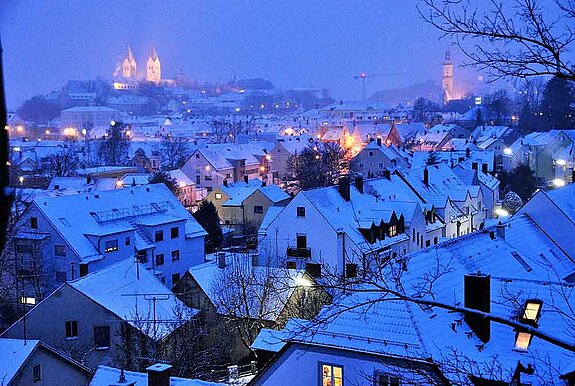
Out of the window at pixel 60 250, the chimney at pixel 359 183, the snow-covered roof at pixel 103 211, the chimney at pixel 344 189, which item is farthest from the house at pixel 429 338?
the chimney at pixel 359 183

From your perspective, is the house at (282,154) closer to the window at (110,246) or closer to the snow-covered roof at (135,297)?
the window at (110,246)

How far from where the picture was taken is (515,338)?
11727 millimetres

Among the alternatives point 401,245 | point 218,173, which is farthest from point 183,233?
point 218,173

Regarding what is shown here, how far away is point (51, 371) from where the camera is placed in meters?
15.6

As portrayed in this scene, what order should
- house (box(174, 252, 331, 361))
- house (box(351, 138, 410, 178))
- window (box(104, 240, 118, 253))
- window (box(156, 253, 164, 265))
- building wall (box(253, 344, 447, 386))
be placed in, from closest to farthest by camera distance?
building wall (box(253, 344, 447, 386))
house (box(174, 252, 331, 361))
window (box(104, 240, 118, 253))
window (box(156, 253, 164, 265))
house (box(351, 138, 410, 178))

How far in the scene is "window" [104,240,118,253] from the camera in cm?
2744

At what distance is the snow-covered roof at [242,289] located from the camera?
67.5 ft

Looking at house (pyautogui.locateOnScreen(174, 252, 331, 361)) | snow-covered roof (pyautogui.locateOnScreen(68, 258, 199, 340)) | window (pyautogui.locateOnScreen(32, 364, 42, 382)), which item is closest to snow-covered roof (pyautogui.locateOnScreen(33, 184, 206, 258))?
house (pyautogui.locateOnScreen(174, 252, 331, 361))

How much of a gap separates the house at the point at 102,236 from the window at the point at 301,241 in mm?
5688

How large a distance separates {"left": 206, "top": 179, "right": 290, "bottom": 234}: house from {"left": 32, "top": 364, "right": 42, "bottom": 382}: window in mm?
25496

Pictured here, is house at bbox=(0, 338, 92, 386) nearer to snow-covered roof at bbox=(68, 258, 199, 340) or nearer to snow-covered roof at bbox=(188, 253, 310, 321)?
snow-covered roof at bbox=(68, 258, 199, 340)

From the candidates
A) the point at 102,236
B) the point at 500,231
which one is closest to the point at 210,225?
the point at 102,236

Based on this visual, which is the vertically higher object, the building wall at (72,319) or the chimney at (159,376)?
the chimney at (159,376)

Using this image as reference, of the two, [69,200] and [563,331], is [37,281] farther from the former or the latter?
[563,331]
